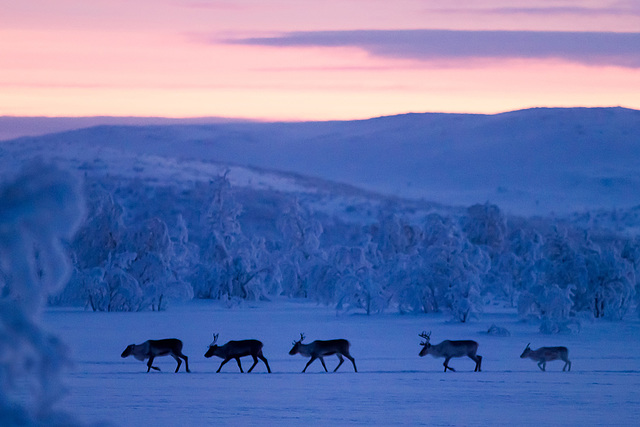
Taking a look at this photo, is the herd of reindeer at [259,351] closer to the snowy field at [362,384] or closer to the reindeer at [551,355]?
the reindeer at [551,355]

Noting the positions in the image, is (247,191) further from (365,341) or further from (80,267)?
(365,341)

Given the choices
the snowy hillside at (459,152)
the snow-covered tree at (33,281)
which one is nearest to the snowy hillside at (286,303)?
the snow-covered tree at (33,281)

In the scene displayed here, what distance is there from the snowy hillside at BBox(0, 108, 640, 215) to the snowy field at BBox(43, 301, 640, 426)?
70867 millimetres

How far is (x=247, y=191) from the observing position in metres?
81.1

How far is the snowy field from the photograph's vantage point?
11.2 m

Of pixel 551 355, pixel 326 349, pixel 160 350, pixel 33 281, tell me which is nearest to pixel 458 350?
pixel 551 355

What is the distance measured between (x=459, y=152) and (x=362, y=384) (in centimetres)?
12473

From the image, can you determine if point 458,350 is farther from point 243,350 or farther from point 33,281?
point 33,281

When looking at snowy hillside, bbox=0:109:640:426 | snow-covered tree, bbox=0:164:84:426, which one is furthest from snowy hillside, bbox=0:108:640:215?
snow-covered tree, bbox=0:164:84:426

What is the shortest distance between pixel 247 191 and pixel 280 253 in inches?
1341

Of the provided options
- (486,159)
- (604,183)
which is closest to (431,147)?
(486,159)

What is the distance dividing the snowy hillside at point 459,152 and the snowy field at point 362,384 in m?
70.9

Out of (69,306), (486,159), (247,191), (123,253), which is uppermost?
(486,159)

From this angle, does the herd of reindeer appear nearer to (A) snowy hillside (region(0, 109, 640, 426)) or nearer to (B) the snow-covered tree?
(A) snowy hillside (region(0, 109, 640, 426))
